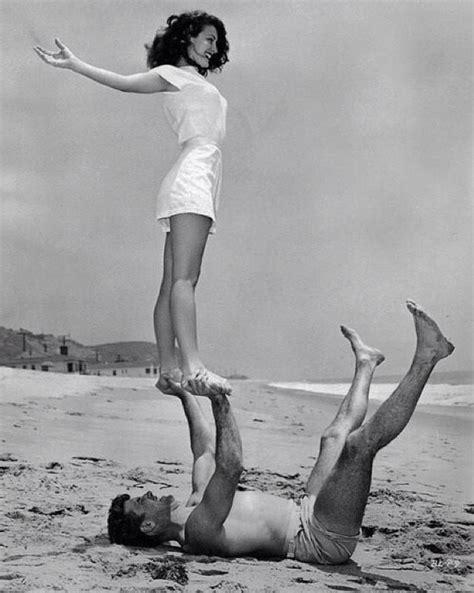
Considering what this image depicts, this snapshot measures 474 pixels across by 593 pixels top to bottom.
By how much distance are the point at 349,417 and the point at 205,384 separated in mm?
601

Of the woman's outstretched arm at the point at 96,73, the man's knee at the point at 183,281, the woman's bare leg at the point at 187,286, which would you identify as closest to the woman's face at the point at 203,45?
the woman's outstretched arm at the point at 96,73

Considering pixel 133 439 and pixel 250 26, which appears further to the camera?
pixel 133 439

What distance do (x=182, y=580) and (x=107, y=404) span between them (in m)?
4.14

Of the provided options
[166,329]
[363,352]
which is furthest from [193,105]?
[363,352]

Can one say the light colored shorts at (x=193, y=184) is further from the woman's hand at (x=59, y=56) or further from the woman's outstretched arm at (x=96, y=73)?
the woman's hand at (x=59, y=56)

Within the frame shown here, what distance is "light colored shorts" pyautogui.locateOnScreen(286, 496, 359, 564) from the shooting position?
2.24 metres

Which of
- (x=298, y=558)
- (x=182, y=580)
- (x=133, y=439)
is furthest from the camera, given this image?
(x=133, y=439)

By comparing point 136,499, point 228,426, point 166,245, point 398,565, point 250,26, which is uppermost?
point 250,26

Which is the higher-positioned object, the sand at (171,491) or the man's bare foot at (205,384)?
the man's bare foot at (205,384)

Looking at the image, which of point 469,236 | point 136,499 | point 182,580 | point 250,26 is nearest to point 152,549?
point 136,499

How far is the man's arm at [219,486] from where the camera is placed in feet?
6.93

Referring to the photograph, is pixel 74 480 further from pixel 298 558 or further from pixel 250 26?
pixel 250 26

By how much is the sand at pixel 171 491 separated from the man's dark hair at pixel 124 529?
0.12 ft

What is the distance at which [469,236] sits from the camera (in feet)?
11.9
